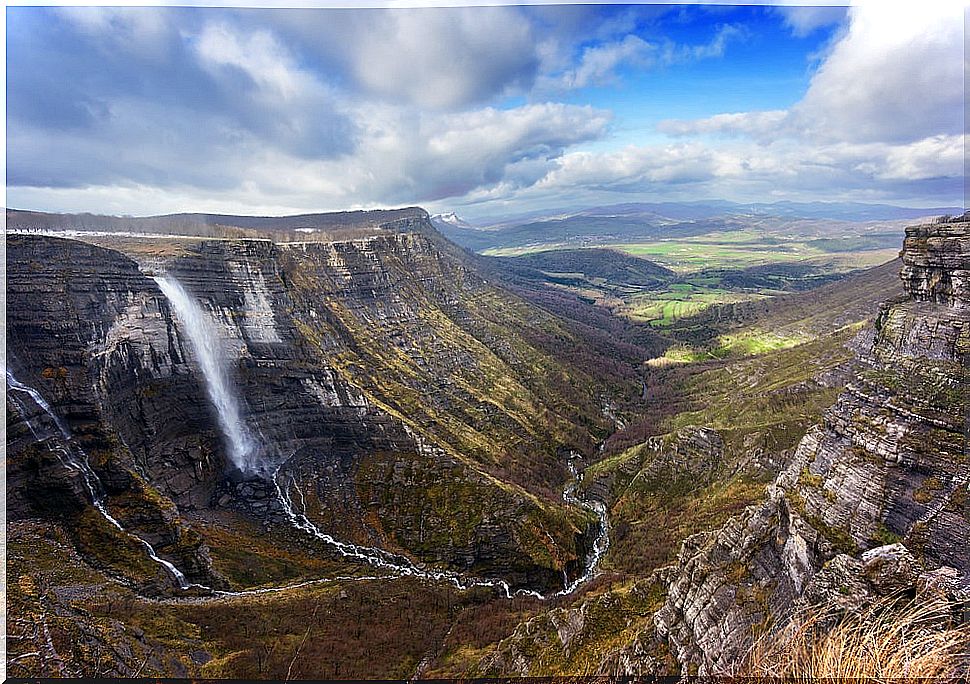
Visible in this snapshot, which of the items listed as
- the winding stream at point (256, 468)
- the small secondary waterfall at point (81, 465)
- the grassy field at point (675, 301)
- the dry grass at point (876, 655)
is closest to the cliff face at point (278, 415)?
the small secondary waterfall at point (81, 465)

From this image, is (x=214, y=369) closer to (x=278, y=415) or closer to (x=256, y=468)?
(x=278, y=415)

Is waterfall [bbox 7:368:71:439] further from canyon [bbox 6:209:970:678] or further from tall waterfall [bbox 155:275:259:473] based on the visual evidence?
tall waterfall [bbox 155:275:259:473]

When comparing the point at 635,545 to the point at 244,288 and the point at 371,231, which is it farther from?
the point at 371,231

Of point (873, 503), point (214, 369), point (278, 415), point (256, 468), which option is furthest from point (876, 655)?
point (278, 415)

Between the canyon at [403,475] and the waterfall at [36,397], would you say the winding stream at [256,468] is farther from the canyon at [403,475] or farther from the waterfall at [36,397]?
the waterfall at [36,397]

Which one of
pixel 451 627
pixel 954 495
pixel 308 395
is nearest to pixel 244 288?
pixel 308 395

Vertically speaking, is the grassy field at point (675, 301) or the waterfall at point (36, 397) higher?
the waterfall at point (36, 397)
